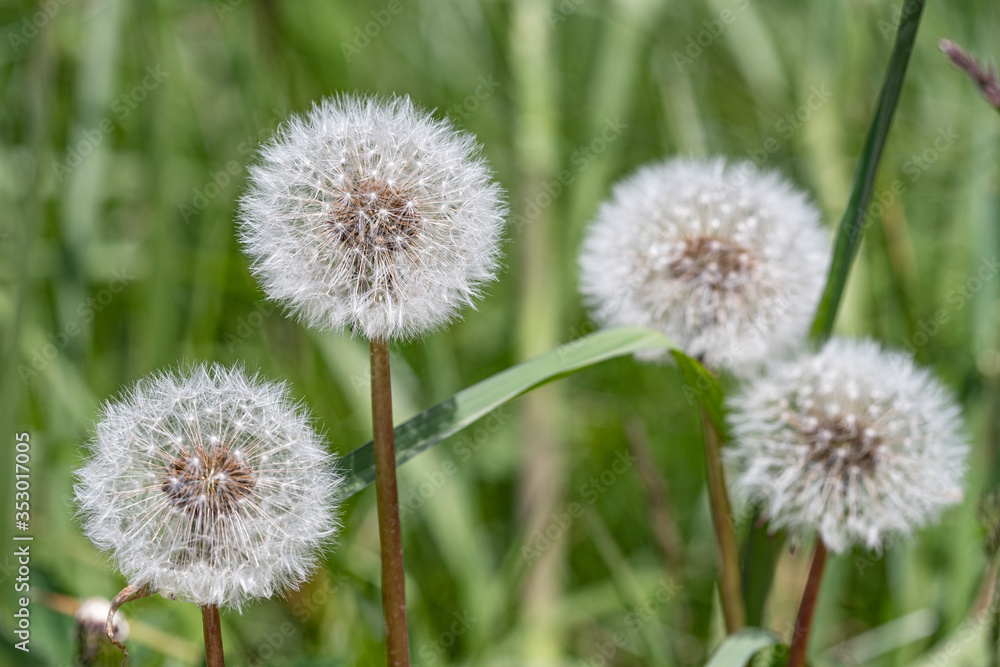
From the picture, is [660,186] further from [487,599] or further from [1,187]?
[1,187]

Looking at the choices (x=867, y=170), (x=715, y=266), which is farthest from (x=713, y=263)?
(x=867, y=170)

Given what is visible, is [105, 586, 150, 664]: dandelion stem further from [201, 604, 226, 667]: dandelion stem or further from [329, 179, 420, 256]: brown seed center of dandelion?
[329, 179, 420, 256]: brown seed center of dandelion

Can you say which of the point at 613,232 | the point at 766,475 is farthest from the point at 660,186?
the point at 766,475

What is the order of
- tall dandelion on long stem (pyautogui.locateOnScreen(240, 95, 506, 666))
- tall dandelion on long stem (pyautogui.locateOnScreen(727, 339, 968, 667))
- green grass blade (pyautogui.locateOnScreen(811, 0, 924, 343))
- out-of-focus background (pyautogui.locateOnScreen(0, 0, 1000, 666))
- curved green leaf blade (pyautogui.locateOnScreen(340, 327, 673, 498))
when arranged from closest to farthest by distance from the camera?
tall dandelion on long stem (pyautogui.locateOnScreen(240, 95, 506, 666)) → curved green leaf blade (pyautogui.locateOnScreen(340, 327, 673, 498)) → green grass blade (pyautogui.locateOnScreen(811, 0, 924, 343)) → tall dandelion on long stem (pyautogui.locateOnScreen(727, 339, 968, 667)) → out-of-focus background (pyautogui.locateOnScreen(0, 0, 1000, 666))

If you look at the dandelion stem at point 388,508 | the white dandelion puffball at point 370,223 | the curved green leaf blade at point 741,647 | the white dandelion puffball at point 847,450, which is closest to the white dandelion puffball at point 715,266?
the white dandelion puffball at point 847,450

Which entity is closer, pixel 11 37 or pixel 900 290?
pixel 900 290

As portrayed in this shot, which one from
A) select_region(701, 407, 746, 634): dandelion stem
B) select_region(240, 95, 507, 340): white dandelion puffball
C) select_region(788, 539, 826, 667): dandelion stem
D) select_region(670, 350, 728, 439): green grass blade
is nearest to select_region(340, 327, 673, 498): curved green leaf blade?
select_region(670, 350, 728, 439): green grass blade
